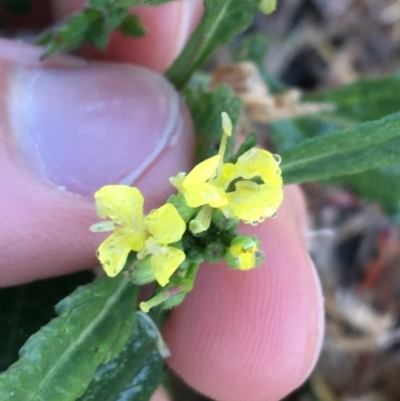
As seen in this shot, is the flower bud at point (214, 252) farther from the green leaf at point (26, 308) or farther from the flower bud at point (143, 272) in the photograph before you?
the green leaf at point (26, 308)

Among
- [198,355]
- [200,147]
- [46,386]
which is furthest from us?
[198,355]

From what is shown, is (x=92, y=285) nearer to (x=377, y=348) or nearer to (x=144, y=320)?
(x=144, y=320)

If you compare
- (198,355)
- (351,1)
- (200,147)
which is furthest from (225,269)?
(351,1)

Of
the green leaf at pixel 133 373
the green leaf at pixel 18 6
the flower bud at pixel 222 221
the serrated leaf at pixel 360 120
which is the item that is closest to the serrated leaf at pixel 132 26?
the green leaf at pixel 18 6

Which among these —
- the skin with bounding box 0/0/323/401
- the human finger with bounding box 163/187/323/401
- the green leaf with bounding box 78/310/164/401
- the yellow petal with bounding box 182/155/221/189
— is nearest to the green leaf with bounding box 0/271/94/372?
the skin with bounding box 0/0/323/401

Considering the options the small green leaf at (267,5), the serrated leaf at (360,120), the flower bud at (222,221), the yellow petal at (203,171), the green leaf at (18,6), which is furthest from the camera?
the serrated leaf at (360,120)
